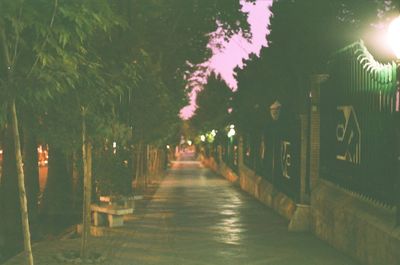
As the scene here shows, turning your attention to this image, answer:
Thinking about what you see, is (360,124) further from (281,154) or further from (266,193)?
(266,193)

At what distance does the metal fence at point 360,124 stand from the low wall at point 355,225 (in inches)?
8.4

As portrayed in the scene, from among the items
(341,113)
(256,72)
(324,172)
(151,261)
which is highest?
(256,72)

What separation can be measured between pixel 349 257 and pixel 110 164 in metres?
5.72

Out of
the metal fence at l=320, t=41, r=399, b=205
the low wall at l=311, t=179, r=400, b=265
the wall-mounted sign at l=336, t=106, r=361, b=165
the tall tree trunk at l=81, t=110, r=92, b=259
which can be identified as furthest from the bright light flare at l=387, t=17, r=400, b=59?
the tall tree trunk at l=81, t=110, r=92, b=259

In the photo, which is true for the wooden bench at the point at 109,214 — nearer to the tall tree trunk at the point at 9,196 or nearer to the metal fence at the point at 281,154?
the tall tree trunk at the point at 9,196

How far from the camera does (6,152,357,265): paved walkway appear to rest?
36.9 ft

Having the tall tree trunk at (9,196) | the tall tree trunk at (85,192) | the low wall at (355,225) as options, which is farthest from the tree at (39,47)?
the tall tree trunk at (9,196)

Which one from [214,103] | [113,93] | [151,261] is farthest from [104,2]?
[214,103]

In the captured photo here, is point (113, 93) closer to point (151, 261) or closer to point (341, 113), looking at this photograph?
point (151, 261)

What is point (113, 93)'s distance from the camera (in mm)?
10188

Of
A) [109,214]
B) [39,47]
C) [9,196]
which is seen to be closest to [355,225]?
[109,214]

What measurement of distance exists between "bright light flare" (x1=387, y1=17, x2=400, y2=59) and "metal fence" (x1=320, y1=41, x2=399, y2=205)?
5.10 ft

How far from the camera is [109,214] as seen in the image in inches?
608

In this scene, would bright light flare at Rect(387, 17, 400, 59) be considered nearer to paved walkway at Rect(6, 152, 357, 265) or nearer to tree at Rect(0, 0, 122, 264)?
tree at Rect(0, 0, 122, 264)
